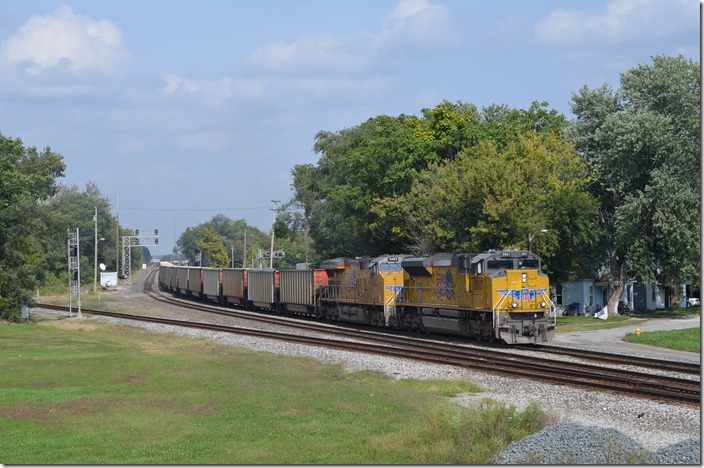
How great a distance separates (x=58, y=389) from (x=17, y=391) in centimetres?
104

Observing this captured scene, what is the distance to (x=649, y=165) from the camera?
5459cm

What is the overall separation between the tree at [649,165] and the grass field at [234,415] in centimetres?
3094

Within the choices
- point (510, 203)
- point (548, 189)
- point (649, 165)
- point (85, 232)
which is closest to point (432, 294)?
point (510, 203)

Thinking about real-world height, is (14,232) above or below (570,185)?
below

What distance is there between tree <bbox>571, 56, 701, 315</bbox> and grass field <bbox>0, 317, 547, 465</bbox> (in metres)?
30.9

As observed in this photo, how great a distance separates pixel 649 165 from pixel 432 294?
24.4m

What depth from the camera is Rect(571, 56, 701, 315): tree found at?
51531mm

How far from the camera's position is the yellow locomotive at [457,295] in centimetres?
3234

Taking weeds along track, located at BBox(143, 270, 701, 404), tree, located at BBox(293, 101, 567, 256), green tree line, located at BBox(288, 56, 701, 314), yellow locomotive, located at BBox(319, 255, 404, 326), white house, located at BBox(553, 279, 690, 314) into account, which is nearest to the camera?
weeds along track, located at BBox(143, 270, 701, 404)

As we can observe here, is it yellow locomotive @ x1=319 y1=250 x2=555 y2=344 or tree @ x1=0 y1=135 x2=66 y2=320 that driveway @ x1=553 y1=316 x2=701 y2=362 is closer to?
yellow locomotive @ x1=319 y1=250 x2=555 y2=344

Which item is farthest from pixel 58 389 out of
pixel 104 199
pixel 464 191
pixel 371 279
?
pixel 104 199

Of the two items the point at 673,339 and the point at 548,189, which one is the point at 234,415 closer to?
the point at 673,339

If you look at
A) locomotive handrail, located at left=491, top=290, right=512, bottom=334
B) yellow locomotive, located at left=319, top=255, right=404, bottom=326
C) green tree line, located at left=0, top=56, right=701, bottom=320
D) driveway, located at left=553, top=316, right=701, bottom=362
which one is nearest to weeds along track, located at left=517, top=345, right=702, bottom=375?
locomotive handrail, located at left=491, top=290, right=512, bottom=334

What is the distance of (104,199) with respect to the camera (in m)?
174
